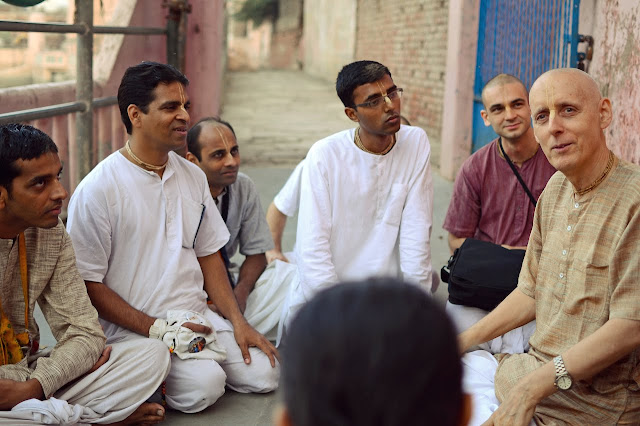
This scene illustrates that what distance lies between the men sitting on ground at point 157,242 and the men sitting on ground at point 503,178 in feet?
3.46

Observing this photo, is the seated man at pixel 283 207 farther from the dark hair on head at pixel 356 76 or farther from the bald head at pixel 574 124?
the bald head at pixel 574 124

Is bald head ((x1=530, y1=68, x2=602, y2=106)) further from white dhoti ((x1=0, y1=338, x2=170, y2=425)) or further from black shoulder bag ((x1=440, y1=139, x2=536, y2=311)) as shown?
white dhoti ((x1=0, y1=338, x2=170, y2=425))

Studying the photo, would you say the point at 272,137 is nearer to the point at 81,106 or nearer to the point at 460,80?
the point at 460,80

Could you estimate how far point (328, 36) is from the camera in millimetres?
20391

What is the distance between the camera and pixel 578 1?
480 cm

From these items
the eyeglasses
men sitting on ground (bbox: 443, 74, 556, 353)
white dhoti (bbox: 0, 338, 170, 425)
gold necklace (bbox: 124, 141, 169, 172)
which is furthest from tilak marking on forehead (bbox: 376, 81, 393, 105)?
white dhoti (bbox: 0, 338, 170, 425)

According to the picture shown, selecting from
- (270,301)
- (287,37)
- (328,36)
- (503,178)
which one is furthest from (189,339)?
(287,37)

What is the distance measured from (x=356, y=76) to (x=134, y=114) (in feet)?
3.46

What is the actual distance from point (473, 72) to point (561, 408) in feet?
19.4

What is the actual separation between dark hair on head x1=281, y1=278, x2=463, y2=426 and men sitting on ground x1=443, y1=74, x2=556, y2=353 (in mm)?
2623

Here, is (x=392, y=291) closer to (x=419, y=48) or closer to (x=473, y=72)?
(x=473, y=72)

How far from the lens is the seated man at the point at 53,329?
2.63m

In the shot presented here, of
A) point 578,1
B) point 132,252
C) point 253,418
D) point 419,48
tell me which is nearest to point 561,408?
point 253,418

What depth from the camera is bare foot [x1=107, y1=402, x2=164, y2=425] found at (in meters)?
2.97
